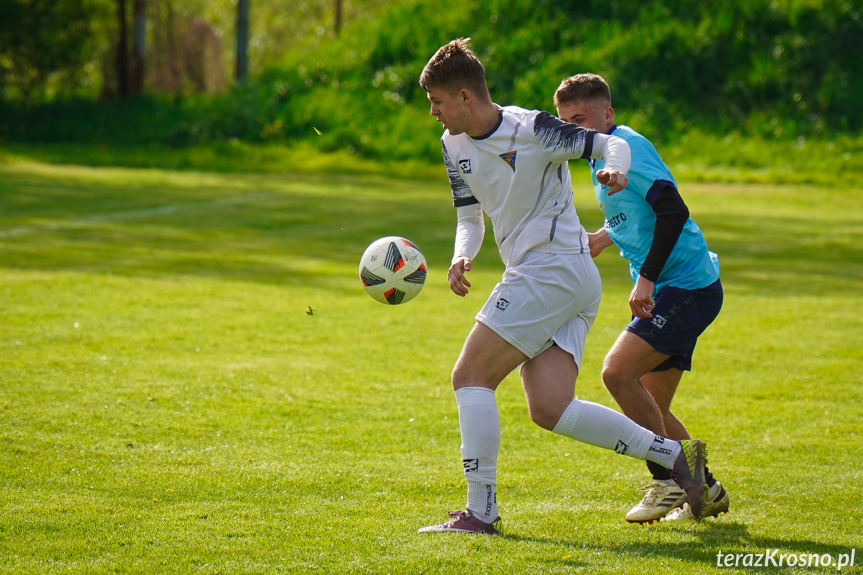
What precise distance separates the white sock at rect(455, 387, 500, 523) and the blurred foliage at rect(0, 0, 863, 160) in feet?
82.1

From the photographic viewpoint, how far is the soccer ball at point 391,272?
17.0 ft

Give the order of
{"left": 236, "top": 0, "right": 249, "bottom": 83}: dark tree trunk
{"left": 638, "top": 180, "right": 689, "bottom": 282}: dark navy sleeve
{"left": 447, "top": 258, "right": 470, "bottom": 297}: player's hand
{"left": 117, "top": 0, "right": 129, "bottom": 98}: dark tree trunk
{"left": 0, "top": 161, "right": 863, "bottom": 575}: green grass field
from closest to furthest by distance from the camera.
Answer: {"left": 0, "top": 161, "right": 863, "bottom": 575}: green grass field < {"left": 638, "top": 180, "right": 689, "bottom": 282}: dark navy sleeve < {"left": 447, "top": 258, "right": 470, "bottom": 297}: player's hand < {"left": 236, "top": 0, "right": 249, "bottom": 83}: dark tree trunk < {"left": 117, "top": 0, "right": 129, "bottom": 98}: dark tree trunk

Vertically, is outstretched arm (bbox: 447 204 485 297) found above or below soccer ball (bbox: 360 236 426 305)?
above

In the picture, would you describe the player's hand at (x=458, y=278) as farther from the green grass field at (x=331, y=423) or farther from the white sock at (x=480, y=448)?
the green grass field at (x=331, y=423)

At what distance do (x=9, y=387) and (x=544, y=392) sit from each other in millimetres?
4244

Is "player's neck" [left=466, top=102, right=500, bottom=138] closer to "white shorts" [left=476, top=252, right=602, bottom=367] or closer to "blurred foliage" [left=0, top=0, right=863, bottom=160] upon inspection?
"white shorts" [left=476, top=252, right=602, bottom=367]

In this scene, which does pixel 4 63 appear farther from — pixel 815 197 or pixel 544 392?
pixel 544 392

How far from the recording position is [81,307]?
10.0m

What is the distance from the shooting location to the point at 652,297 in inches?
189

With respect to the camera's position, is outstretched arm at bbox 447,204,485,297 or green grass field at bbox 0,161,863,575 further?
outstretched arm at bbox 447,204,485,297

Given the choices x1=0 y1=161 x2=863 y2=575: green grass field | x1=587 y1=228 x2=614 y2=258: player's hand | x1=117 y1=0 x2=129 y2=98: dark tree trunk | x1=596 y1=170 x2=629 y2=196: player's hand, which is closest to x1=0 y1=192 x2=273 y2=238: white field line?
x1=0 y1=161 x2=863 y2=575: green grass field

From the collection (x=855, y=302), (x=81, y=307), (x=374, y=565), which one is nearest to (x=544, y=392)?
(x=374, y=565)

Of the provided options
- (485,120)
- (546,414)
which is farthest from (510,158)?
(546,414)

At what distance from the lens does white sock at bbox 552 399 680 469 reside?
4539 mm
